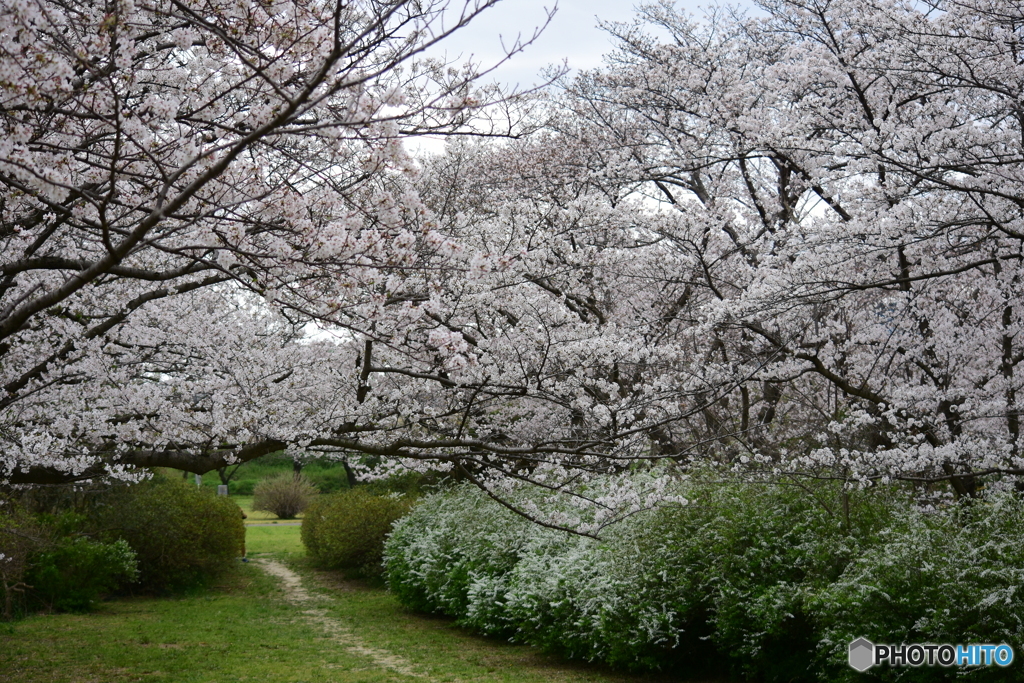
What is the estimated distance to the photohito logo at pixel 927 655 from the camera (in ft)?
17.3

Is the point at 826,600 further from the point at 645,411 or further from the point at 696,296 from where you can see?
the point at 696,296

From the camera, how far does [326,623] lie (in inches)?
488

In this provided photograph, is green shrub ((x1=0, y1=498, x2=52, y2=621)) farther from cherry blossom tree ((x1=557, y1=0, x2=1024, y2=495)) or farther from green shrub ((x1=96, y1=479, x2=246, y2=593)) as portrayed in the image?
cherry blossom tree ((x1=557, y1=0, x2=1024, y2=495))

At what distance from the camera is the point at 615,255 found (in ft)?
34.0

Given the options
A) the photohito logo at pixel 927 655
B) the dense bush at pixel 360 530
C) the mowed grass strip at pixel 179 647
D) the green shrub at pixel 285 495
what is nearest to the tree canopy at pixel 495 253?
the photohito logo at pixel 927 655

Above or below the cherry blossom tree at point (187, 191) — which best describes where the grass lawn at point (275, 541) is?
below

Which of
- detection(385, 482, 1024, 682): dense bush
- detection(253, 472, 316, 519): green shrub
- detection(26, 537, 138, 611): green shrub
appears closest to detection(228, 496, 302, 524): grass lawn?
detection(253, 472, 316, 519): green shrub

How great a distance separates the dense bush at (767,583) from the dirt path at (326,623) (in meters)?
1.37

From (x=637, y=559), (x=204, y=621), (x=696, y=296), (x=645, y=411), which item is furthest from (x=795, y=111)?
(x=204, y=621)

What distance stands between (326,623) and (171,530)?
160 inches

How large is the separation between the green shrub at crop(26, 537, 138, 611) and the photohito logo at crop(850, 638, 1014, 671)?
460 inches

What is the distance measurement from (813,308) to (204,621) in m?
10.3

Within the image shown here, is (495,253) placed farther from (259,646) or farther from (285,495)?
(285,495)

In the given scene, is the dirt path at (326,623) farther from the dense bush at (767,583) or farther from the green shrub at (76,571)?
the green shrub at (76,571)
